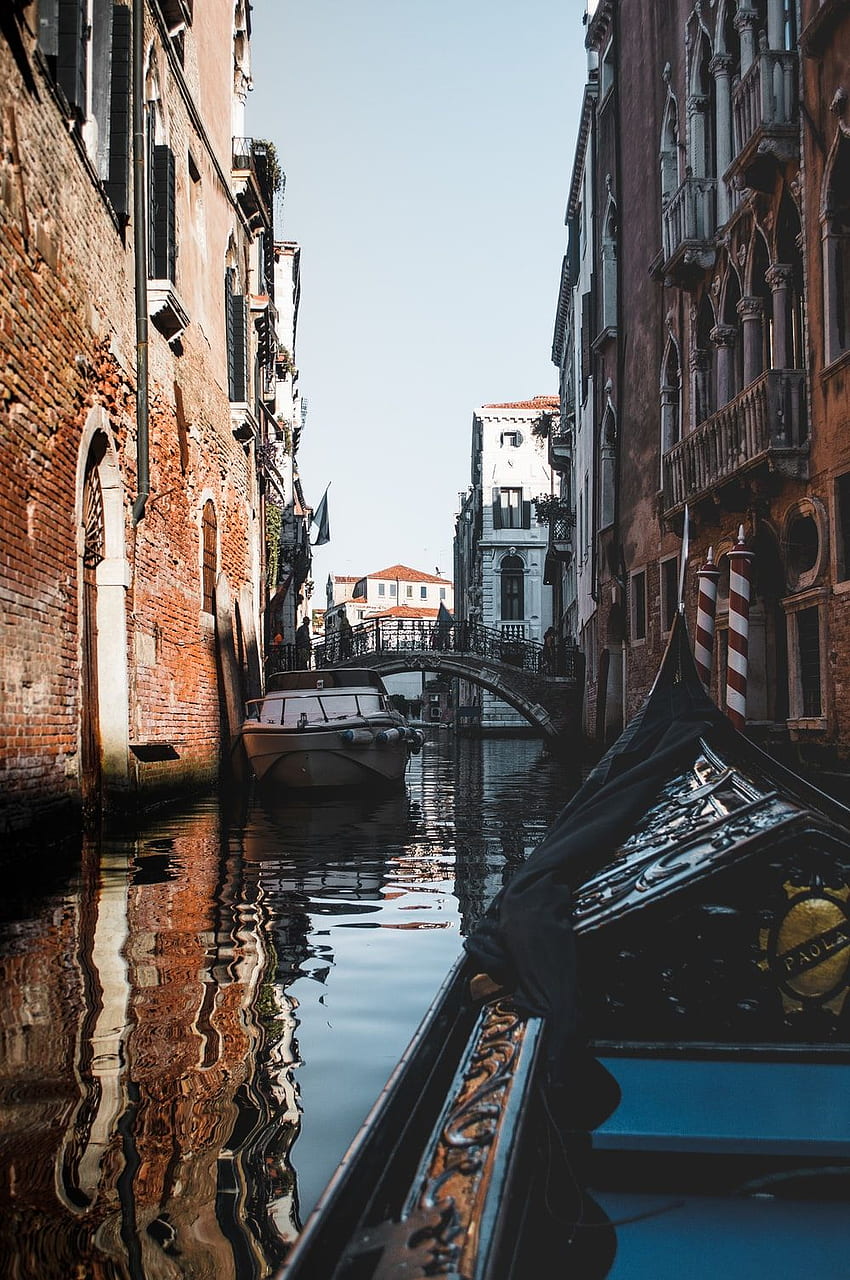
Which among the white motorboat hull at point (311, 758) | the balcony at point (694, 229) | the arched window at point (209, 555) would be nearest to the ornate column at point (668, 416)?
the balcony at point (694, 229)

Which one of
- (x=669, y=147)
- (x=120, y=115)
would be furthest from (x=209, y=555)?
(x=669, y=147)

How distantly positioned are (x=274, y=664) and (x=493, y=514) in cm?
2185

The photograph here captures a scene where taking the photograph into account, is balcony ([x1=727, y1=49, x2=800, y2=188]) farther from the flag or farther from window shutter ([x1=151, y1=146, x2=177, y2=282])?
the flag

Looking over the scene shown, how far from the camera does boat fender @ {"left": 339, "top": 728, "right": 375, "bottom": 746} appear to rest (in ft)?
37.3

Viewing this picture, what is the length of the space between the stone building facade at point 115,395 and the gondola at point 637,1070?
136 inches

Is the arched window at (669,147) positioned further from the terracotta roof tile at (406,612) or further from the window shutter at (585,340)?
the terracotta roof tile at (406,612)

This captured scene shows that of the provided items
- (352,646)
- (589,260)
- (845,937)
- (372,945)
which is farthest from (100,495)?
(352,646)

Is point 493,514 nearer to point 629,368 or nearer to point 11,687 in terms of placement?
point 629,368

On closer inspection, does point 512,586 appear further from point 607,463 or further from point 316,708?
point 316,708

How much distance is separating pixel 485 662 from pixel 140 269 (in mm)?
17073

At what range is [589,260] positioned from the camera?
64.8ft

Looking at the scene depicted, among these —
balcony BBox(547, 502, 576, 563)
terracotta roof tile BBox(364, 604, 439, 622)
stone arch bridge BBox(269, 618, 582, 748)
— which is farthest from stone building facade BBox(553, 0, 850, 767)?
terracotta roof tile BBox(364, 604, 439, 622)

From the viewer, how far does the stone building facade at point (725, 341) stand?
340 inches

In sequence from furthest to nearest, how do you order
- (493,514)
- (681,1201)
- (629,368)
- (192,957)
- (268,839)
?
(493,514)
(629,368)
(268,839)
(192,957)
(681,1201)
